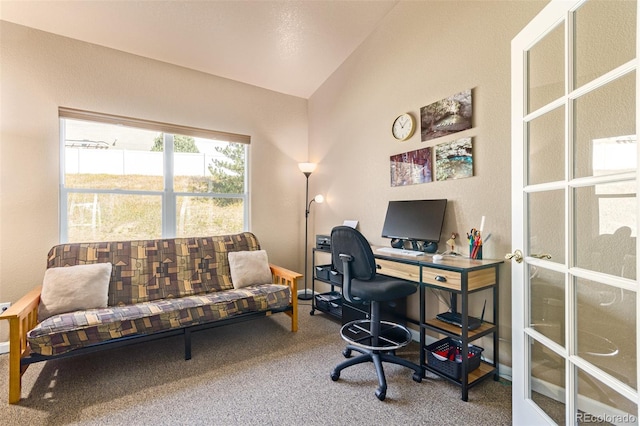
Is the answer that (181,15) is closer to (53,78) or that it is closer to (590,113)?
(53,78)

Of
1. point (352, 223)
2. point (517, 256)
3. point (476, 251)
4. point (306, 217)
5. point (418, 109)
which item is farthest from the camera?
point (306, 217)

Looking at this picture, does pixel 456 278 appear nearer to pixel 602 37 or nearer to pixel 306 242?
pixel 602 37

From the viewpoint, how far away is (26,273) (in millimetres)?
2486

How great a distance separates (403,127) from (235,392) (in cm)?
254

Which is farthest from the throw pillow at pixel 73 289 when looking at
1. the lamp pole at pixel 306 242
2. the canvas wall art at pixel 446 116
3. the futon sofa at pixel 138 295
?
the canvas wall art at pixel 446 116

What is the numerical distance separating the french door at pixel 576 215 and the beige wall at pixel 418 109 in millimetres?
636

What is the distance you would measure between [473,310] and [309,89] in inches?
127

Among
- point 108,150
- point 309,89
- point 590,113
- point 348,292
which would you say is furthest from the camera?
point 309,89

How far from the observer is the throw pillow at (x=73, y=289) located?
2166 millimetres

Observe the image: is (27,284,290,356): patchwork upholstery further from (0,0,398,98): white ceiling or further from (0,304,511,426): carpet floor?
(0,0,398,98): white ceiling

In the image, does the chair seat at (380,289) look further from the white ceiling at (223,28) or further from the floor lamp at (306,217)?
the white ceiling at (223,28)

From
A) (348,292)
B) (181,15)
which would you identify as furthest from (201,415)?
(181,15)

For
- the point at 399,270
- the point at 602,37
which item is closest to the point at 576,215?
the point at 602,37

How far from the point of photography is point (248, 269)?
3006 millimetres
